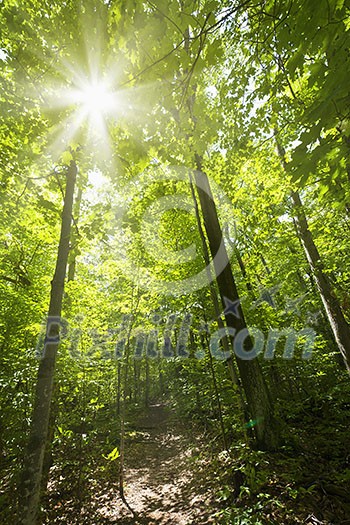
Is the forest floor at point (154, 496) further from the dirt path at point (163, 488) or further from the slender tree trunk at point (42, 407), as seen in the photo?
the slender tree trunk at point (42, 407)

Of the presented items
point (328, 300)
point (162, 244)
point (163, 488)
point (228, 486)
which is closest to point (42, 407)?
point (228, 486)

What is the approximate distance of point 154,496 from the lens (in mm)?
4891

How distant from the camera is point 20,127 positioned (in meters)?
3.95

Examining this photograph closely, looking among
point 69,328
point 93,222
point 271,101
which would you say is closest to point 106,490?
point 69,328

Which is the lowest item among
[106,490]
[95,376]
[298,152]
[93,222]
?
[106,490]

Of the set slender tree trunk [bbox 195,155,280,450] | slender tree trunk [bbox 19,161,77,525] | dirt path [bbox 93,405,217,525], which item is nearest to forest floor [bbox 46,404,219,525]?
dirt path [bbox 93,405,217,525]

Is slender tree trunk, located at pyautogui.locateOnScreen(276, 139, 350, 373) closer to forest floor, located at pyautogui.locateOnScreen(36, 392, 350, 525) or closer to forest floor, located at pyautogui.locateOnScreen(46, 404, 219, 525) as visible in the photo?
forest floor, located at pyautogui.locateOnScreen(36, 392, 350, 525)

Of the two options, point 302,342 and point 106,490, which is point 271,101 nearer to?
point 302,342

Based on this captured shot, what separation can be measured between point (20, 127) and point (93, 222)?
1.85 meters

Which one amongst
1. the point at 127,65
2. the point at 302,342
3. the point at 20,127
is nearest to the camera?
the point at 127,65

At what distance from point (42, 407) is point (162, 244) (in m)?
5.11

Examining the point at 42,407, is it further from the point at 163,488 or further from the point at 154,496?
the point at 163,488

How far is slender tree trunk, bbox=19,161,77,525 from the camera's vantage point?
2801 millimetres

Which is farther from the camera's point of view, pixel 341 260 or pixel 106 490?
pixel 341 260
